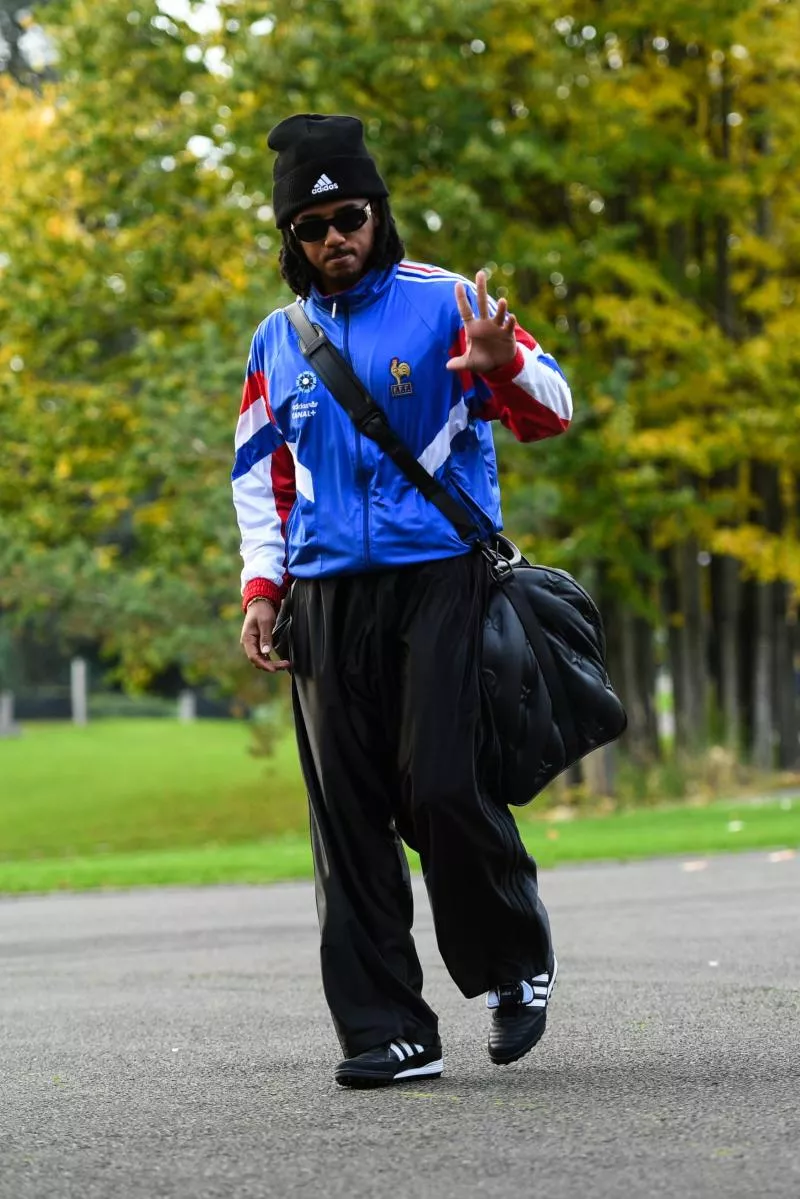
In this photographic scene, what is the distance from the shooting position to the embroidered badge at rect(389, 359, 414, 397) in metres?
5.04

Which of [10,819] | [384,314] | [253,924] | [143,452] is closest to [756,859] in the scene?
[253,924]

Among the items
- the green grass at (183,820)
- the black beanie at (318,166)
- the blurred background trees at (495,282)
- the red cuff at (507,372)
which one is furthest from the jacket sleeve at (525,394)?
the blurred background trees at (495,282)

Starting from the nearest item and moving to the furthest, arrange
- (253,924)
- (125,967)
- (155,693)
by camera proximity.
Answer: (125,967), (253,924), (155,693)

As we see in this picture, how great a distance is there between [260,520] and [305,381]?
1.31 feet

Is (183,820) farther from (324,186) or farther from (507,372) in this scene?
(507,372)

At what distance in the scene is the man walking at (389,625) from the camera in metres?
5.02

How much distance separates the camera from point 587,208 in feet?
80.1

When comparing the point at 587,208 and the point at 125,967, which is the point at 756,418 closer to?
the point at 587,208

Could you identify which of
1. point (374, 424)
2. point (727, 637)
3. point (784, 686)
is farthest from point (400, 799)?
point (784, 686)

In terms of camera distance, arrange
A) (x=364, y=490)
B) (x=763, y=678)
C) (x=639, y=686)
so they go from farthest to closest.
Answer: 1. (x=763, y=678)
2. (x=639, y=686)
3. (x=364, y=490)

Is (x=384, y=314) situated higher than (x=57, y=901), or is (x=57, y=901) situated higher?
(x=384, y=314)

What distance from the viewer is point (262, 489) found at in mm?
5348

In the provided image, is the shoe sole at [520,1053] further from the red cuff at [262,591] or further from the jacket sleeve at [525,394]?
the jacket sleeve at [525,394]

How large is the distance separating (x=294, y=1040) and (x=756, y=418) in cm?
1638
